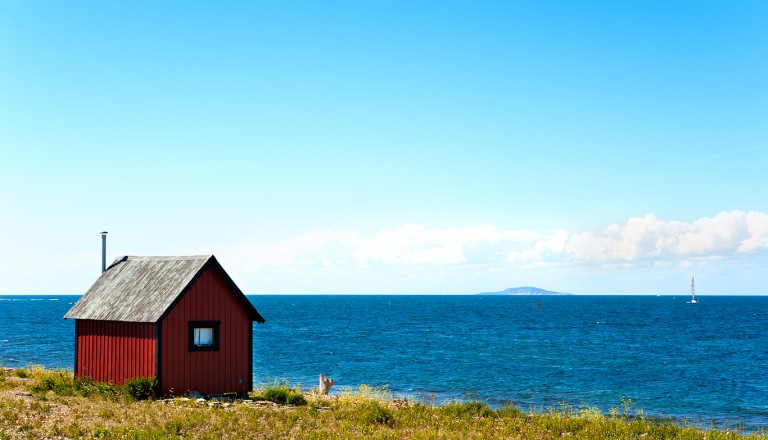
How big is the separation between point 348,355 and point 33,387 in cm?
3953

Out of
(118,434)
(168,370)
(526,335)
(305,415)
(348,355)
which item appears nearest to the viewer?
(118,434)

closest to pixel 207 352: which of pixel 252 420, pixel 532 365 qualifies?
pixel 252 420

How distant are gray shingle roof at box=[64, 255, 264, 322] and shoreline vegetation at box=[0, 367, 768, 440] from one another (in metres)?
2.90

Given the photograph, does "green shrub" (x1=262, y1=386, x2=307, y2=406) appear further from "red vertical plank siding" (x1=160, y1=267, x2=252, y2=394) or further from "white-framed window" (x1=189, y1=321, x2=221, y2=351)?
"white-framed window" (x1=189, y1=321, x2=221, y2=351)

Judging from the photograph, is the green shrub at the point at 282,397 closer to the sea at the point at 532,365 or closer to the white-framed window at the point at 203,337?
the white-framed window at the point at 203,337

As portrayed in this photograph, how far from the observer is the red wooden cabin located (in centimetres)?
2820

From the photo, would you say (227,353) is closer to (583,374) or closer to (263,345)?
(583,374)

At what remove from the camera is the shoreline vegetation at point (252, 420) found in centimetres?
2119

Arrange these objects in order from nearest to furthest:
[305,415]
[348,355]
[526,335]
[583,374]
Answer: [305,415] → [583,374] → [348,355] → [526,335]

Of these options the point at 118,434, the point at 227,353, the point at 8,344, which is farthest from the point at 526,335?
the point at 118,434

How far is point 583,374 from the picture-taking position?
176 feet

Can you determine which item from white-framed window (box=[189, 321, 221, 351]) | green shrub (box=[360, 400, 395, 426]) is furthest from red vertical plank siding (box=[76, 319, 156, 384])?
green shrub (box=[360, 400, 395, 426])

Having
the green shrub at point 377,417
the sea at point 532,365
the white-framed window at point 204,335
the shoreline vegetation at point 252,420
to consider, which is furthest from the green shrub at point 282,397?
the sea at point 532,365

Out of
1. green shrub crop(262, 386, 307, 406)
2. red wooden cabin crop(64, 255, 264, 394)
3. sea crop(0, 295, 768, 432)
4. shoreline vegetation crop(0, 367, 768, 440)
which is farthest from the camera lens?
sea crop(0, 295, 768, 432)
